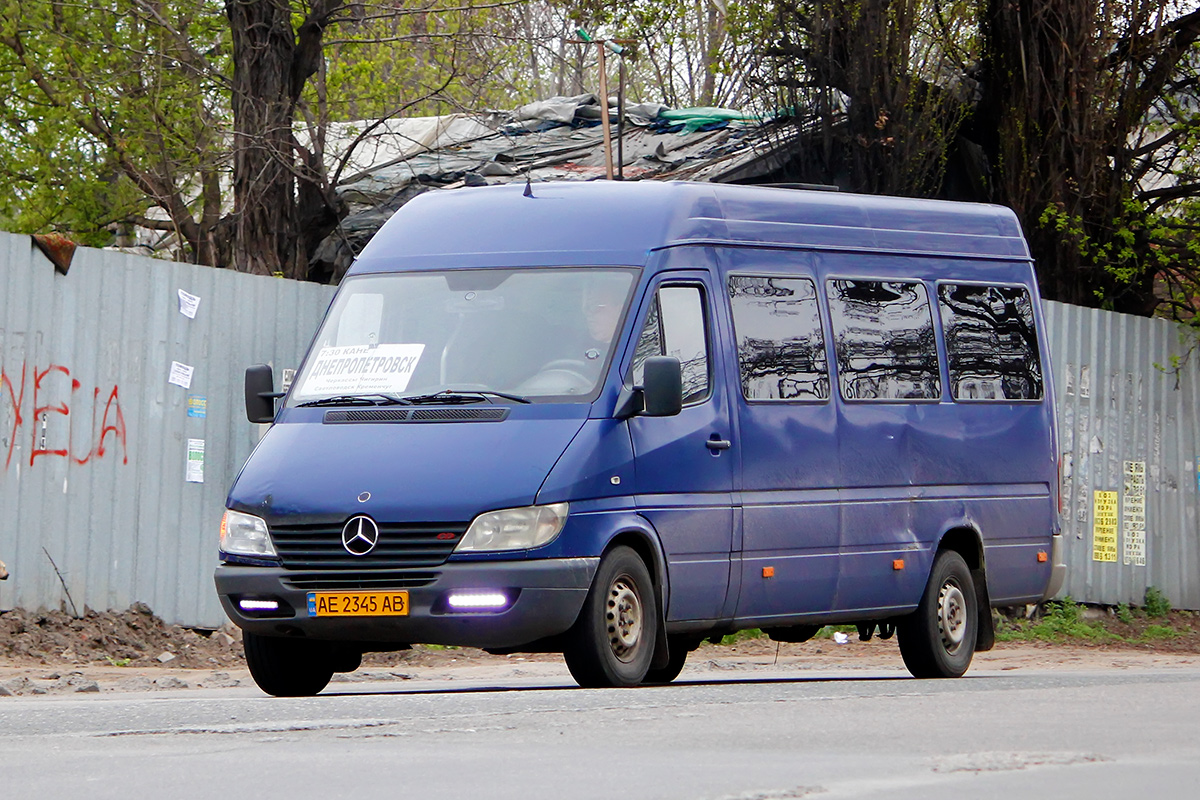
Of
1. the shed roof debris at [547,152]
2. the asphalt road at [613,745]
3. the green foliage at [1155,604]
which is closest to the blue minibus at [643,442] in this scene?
the asphalt road at [613,745]

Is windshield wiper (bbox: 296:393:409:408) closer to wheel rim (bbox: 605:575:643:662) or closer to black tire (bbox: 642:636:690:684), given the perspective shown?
wheel rim (bbox: 605:575:643:662)

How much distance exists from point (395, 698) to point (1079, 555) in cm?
1045

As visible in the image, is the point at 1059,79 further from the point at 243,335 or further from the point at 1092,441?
the point at 243,335

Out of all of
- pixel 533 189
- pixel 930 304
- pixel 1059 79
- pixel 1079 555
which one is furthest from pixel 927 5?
pixel 533 189

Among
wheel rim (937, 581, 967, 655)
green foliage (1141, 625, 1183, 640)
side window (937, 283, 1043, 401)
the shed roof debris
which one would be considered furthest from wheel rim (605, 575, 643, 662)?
the shed roof debris

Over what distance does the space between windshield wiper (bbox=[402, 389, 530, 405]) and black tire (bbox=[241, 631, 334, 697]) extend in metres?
1.41

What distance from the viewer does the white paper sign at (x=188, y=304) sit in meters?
13.6

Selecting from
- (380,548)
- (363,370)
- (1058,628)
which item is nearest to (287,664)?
(380,548)

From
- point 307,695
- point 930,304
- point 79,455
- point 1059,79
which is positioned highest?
point 1059,79

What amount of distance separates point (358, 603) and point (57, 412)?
4.04 meters

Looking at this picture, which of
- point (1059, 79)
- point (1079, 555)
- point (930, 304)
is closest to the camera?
point (930, 304)

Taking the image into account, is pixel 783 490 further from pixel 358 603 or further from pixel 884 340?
pixel 358 603

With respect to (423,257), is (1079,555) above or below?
below

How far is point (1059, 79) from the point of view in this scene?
69.4 feet
